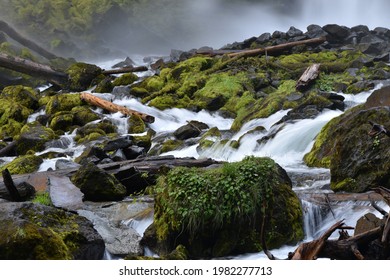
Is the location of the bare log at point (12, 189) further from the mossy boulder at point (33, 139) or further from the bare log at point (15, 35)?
the bare log at point (15, 35)

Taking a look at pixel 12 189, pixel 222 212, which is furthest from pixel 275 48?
pixel 222 212

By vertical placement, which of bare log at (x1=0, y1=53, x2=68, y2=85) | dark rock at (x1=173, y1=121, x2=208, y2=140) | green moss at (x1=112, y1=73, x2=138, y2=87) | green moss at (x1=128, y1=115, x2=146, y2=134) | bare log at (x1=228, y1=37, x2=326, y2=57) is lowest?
dark rock at (x1=173, y1=121, x2=208, y2=140)

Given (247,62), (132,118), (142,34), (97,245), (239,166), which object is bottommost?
(97,245)

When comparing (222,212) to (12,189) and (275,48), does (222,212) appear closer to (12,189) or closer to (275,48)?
(12,189)

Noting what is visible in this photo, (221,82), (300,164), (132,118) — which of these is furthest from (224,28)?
(300,164)

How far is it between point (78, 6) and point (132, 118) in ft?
117

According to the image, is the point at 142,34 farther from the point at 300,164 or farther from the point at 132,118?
the point at 300,164

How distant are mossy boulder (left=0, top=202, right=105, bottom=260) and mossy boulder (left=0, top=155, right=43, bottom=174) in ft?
17.0

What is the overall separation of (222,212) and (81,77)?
16539 millimetres

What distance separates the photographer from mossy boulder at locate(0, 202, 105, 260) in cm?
375

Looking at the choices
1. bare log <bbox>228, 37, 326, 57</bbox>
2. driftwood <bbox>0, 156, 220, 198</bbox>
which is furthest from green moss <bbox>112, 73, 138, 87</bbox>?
driftwood <bbox>0, 156, 220, 198</bbox>

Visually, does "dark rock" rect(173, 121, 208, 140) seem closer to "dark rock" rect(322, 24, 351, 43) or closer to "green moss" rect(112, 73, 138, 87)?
"green moss" rect(112, 73, 138, 87)

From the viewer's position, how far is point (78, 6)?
4647cm

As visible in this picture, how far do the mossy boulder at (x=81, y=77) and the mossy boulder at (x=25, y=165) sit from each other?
10.5 meters
